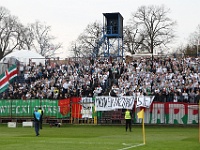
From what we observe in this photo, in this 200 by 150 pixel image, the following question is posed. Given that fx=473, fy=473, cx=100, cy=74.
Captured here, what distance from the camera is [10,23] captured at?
96.6 meters

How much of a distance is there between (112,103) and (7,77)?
13.9 metres

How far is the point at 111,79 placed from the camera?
148 ft

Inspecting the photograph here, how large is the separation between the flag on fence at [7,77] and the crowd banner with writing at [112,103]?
40.9 ft

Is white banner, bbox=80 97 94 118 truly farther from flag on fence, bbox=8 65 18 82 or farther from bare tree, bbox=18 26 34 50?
bare tree, bbox=18 26 34 50

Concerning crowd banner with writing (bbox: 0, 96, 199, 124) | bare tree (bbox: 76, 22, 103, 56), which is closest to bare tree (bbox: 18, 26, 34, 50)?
bare tree (bbox: 76, 22, 103, 56)

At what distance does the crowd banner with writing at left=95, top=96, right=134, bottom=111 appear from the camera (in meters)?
39.8

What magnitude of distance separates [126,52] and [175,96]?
52.7m

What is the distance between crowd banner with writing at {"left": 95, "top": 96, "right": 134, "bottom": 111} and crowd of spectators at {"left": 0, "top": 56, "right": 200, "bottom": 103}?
2.49 feet

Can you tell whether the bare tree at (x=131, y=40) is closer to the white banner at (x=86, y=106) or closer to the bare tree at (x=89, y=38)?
the bare tree at (x=89, y=38)

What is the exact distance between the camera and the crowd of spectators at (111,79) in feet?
132

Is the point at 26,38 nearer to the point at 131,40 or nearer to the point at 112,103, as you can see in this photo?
the point at 131,40

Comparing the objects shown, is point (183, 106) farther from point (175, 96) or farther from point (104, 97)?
point (104, 97)

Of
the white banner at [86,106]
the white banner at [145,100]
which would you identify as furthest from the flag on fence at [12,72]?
the white banner at [145,100]

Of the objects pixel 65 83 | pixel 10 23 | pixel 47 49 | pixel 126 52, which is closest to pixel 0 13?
pixel 10 23
